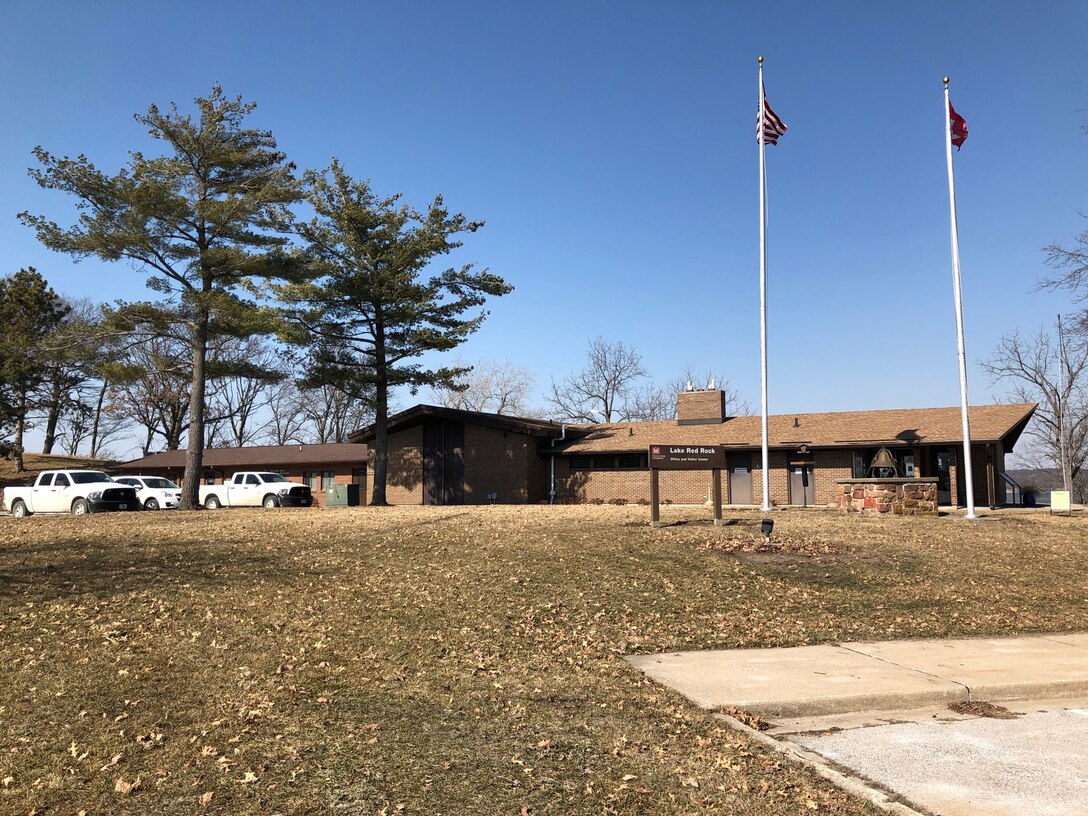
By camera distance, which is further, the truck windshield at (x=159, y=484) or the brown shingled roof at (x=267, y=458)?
the brown shingled roof at (x=267, y=458)

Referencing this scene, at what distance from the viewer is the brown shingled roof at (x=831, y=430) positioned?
2891 cm

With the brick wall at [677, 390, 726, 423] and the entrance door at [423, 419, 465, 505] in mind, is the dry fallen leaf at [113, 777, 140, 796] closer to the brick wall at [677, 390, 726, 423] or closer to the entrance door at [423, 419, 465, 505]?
the entrance door at [423, 419, 465, 505]

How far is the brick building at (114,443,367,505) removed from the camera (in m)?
41.8

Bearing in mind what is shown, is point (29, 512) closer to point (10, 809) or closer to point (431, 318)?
point (431, 318)

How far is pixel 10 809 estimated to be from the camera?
4418 mm

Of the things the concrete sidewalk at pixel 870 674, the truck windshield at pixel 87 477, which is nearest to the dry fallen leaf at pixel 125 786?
the concrete sidewalk at pixel 870 674

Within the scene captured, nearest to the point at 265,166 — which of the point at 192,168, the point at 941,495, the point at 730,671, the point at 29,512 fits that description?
the point at 192,168

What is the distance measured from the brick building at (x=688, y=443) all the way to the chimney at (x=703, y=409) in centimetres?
5

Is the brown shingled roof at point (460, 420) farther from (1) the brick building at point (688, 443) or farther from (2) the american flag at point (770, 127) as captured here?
(2) the american flag at point (770, 127)

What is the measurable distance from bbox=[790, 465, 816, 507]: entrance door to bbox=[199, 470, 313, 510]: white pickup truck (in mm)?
19728

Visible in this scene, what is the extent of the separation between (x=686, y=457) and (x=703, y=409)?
1833 centimetres

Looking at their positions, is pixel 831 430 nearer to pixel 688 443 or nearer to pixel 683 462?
pixel 688 443

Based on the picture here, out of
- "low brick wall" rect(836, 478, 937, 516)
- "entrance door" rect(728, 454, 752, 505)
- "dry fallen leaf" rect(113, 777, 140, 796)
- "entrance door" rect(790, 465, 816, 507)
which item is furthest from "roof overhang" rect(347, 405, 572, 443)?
"dry fallen leaf" rect(113, 777, 140, 796)

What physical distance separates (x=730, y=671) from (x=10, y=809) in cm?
574
